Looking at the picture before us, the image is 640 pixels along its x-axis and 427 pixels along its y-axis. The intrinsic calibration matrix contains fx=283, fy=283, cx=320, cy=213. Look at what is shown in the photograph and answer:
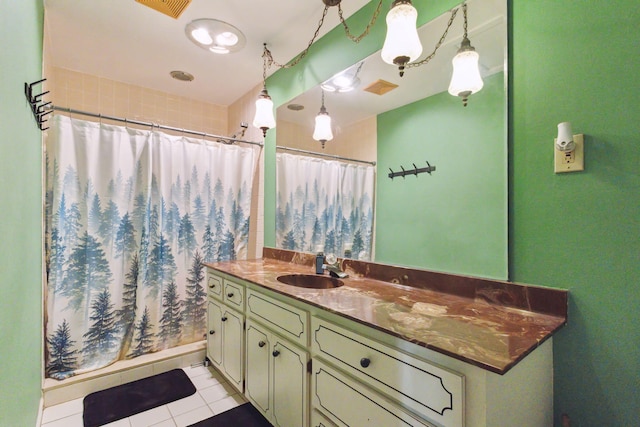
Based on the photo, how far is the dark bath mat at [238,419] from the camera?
151 centimetres

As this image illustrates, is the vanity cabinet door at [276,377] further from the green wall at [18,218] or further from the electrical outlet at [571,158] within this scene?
the electrical outlet at [571,158]

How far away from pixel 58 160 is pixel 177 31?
3.66ft

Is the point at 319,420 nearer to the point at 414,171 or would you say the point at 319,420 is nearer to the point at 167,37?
the point at 414,171

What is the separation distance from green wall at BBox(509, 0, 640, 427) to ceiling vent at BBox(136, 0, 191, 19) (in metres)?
1.70

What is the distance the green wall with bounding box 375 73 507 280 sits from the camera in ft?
3.67

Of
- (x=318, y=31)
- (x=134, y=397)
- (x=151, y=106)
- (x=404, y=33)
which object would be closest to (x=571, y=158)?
(x=404, y=33)

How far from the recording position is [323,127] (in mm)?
1994

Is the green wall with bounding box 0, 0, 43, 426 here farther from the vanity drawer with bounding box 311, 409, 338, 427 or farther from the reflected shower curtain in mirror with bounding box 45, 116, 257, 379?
the vanity drawer with bounding box 311, 409, 338, 427

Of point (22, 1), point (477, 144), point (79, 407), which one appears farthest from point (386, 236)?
point (79, 407)

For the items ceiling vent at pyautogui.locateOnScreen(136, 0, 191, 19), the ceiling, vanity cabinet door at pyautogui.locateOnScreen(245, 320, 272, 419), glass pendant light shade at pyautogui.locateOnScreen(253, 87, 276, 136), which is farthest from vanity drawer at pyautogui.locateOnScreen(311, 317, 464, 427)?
ceiling vent at pyautogui.locateOnScreen(136, 0, 191, 19)

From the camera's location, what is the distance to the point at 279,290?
1.29 m

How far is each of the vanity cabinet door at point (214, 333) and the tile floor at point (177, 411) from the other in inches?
6.9

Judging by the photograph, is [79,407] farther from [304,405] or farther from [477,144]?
[477,144]

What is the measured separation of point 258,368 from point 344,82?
1729 millimetres
